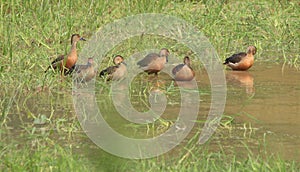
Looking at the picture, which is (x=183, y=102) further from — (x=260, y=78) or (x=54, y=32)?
(x=54, y=32)

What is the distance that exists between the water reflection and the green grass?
55cm

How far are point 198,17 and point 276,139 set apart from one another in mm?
5565

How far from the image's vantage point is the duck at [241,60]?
1066cm

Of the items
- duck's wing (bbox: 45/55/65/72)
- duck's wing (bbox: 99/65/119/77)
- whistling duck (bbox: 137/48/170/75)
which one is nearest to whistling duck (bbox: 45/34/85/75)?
duck's wing (bbox: 45/55/65/72)

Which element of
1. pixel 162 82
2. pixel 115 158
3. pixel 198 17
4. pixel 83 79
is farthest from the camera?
pixel 198 17

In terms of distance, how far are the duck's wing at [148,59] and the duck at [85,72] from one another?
78 centimetres

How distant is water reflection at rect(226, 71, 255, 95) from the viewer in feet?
31.9

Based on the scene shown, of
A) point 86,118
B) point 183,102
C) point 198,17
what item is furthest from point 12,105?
point 198,17

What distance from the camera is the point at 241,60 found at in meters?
10.6

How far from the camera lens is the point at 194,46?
1166 centimetres

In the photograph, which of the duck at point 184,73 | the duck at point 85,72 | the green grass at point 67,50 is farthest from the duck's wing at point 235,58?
the duck at point 85,72

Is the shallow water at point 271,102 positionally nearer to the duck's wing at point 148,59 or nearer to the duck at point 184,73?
the duck at point 184,73

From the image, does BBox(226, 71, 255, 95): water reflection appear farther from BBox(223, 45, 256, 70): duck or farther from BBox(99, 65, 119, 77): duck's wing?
BBox(99, 65, 119, 77): duck's wing

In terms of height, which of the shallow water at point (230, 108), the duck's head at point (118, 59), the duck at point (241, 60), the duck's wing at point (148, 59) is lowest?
the shallow water at point (230, 108)
